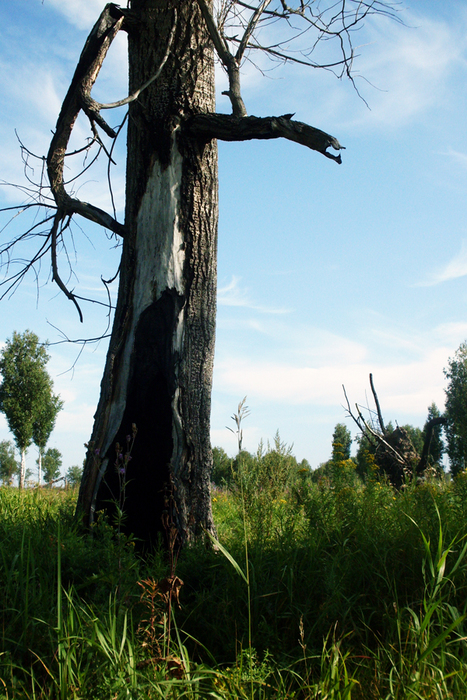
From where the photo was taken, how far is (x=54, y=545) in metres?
3.13

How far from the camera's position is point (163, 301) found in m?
3.95

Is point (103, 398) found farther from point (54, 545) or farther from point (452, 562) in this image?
point (452, 562)

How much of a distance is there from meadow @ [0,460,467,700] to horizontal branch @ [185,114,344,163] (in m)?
2.70

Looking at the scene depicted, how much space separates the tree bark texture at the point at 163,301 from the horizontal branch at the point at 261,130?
0.51 ft

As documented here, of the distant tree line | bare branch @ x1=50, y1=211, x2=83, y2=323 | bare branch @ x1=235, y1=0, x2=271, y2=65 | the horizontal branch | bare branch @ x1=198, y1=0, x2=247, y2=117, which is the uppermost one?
bare branch @ x1=235, y1=0, x2=271, y2=65

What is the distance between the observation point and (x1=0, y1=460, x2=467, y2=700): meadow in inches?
80.7

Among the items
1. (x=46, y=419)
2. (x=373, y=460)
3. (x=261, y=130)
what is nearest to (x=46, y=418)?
(x=46, y=419)


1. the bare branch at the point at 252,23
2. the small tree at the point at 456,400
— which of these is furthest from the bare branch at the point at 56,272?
the small tree at the point at 456,400

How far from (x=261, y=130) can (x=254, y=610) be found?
139 inches

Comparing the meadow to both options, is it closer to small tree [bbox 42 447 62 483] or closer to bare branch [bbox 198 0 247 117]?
bare branch [bbox 198 0 247 117]

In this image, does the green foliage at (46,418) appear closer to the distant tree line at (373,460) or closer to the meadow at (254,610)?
the distant tree line at (373,460)

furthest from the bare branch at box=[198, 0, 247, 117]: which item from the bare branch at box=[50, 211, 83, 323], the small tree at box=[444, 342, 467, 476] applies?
the small tree at box=[444, 342, 467, 476]

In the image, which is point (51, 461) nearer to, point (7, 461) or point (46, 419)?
point (7, 461)

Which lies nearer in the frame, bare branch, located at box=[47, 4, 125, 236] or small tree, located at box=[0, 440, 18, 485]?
bare branch, located at box=[47, 4, 125, 236]
